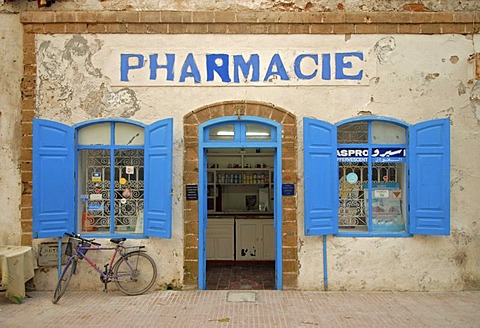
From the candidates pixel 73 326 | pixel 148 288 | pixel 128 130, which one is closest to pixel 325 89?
pixel 128 130

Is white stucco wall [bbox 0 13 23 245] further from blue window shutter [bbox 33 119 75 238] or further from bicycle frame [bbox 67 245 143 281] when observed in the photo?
bicycle frame [bbox 67 245 143 281]

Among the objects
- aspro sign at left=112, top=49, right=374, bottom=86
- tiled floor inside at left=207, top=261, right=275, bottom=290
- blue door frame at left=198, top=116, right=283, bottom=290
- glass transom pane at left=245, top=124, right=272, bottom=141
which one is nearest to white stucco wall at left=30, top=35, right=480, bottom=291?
aspro sign at left=112, top=49, right=374, bottom=86

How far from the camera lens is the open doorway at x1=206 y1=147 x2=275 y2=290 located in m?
8.20

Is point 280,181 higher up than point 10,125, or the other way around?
point 10,125

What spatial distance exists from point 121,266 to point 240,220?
115 inches

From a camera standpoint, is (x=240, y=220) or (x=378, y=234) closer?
(x=378, y=234)

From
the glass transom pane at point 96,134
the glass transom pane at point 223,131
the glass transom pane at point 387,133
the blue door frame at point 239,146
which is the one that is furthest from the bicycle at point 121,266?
the glass transom pane at point 387,133

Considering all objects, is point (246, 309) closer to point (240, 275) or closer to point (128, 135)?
point (240, 275)

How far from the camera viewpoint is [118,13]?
7023 millimetres

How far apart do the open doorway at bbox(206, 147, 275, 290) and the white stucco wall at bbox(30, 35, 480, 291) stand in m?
1.48

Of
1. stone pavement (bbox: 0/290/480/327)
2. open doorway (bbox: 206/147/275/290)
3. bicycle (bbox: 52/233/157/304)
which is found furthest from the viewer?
open doorway (bbox: 206/147/275/290)

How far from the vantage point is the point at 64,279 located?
674cm

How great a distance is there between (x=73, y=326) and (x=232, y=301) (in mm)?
2275

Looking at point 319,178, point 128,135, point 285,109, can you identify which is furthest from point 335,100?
point 128,135
